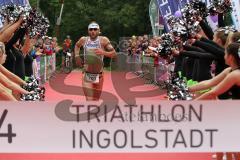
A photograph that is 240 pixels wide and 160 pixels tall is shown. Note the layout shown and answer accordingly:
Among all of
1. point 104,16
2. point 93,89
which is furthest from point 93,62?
point 104,16

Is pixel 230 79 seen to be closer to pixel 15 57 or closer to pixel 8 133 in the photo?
pixel 8 133

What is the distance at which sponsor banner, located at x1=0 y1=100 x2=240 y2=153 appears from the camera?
621 cm

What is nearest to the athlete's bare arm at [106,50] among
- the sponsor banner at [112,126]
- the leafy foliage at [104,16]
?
the sponsor banner at [112,126]

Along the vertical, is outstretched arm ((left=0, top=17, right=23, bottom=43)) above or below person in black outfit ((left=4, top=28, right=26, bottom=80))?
above

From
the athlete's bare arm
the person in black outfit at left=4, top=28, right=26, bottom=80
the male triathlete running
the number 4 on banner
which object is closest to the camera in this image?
the number 4 on banner

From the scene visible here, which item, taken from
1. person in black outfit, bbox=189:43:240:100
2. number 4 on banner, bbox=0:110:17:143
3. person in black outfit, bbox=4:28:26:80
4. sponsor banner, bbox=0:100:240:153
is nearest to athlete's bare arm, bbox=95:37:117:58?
person in black outfit, bbox=4:28:26:80

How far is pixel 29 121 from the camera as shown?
619 cm

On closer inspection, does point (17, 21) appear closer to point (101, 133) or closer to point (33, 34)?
point (33, 34)

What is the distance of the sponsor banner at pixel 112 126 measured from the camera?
621cm

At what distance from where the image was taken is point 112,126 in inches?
246

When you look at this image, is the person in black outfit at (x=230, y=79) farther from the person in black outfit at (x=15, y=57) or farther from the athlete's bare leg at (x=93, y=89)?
the athlete's bare leg at (x=93, y=89)

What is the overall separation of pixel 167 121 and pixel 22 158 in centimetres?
301

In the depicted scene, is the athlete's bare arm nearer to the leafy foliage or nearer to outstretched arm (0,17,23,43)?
outstretched arm (0,17,23,43)

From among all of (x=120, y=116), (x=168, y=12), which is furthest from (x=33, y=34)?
(x=168, y=12)
